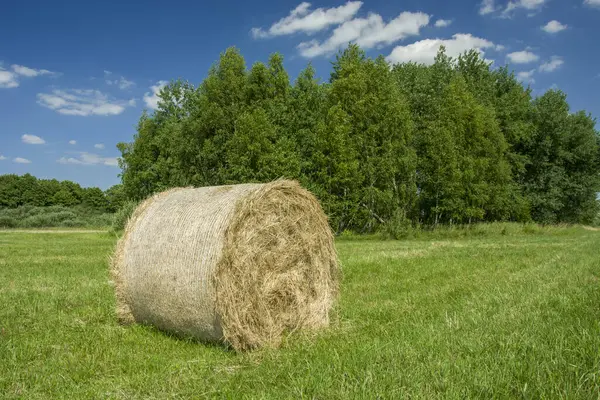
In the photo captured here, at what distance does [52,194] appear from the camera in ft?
259

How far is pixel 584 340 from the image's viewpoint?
4297mm

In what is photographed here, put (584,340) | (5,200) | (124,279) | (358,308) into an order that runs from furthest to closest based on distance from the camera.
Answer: (5,200) → (358,308) → (124,279) → (584,340)

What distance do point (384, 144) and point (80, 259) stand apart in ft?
68.2

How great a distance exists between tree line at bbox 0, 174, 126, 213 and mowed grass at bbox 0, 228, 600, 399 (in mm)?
69239

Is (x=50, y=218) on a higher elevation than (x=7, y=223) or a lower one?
higher

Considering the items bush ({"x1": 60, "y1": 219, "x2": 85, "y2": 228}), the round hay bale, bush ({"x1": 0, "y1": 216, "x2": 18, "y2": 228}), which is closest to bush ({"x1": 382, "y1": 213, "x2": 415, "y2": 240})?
the round hay bale

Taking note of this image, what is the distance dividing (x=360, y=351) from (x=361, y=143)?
2689cm

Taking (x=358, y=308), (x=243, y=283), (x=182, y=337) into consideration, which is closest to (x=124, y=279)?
(x=182, y=337)

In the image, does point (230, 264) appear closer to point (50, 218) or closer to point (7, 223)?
point (7, 223)

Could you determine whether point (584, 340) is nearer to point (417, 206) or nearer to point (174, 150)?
point (417, 206)

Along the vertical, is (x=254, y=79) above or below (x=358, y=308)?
above

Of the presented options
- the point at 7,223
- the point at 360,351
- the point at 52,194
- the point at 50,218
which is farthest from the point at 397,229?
the point at 52,194

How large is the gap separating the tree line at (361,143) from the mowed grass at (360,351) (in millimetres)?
21009

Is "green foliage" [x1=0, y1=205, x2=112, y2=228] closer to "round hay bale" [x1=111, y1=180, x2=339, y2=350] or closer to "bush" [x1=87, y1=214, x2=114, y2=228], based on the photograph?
"bush" [x1=87, y1=214, x2=114, y2=228]
